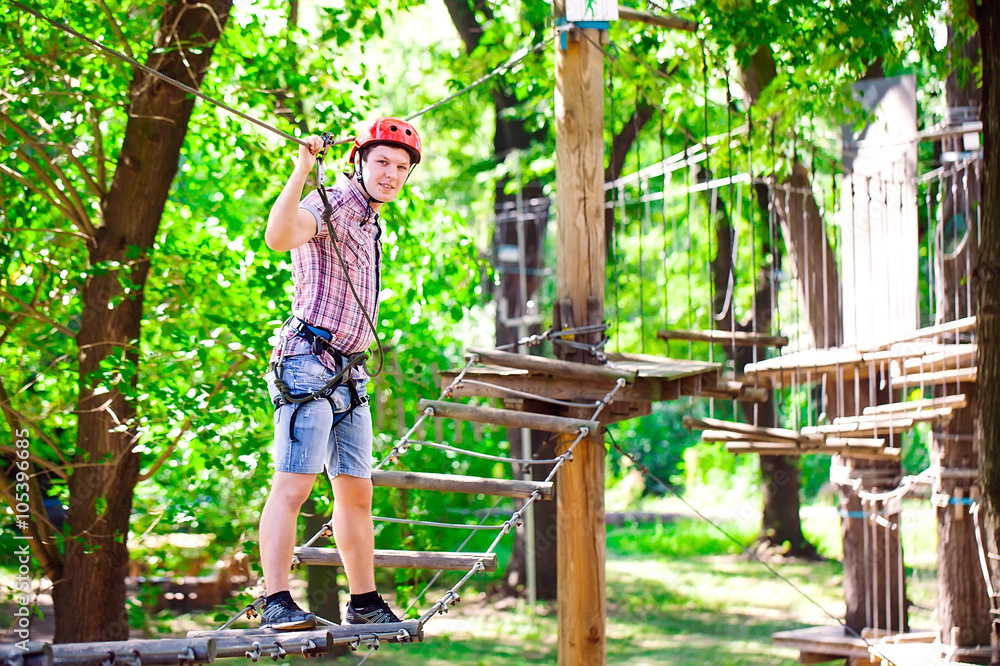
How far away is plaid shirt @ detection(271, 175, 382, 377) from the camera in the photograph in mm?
3158

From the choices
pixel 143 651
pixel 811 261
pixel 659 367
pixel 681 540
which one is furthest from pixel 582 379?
pixel 681 540

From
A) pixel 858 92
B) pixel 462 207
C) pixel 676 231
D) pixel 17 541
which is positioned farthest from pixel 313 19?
pixel 17 541

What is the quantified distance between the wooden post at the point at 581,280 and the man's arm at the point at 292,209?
2317 millimetres

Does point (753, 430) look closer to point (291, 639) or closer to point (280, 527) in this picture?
point (280, 527)

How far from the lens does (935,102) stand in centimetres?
1301

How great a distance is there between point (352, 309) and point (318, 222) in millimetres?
303

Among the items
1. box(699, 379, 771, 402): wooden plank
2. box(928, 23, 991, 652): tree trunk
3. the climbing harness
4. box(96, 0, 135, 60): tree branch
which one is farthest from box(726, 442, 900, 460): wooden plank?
box(96, 0, 135, 60): tree branch

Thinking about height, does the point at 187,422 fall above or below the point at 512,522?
above

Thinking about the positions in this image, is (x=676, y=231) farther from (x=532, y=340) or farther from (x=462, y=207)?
(x=532, y=340)

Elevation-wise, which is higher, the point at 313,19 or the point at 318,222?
the point at 313,19

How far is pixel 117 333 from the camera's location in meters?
5.37

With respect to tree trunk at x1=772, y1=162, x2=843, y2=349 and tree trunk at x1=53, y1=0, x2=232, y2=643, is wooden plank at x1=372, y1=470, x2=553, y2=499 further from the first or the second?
tree trunk at x1=772, y1=162, x2=843, y2=349

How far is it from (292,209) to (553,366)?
2.10m

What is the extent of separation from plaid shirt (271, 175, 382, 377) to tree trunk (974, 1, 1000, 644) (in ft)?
9.62
